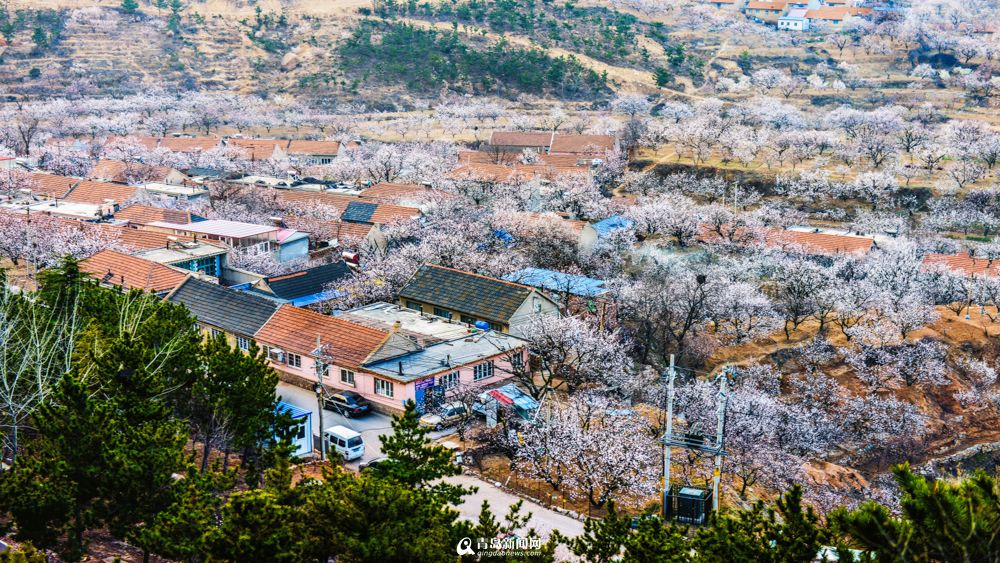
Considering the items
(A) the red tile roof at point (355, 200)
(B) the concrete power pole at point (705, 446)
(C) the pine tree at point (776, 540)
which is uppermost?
(C) the pine tree at point (776, 540)

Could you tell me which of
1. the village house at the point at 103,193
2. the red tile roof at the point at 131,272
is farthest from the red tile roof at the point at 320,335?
the village house at the point at 103,193

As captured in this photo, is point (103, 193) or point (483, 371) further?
point (103, 193)

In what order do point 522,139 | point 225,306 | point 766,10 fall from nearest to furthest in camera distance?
point 225,306
point 522,139
point 766,10

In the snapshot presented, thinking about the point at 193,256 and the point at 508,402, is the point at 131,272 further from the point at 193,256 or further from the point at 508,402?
the point at 508,402

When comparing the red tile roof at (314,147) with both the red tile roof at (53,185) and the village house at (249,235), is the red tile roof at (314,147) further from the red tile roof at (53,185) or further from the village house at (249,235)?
the village house at (249,235)

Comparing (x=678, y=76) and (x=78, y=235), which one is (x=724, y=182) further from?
(x=678, y=76)

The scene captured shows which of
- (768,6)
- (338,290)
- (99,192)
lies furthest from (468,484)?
(768,6)
